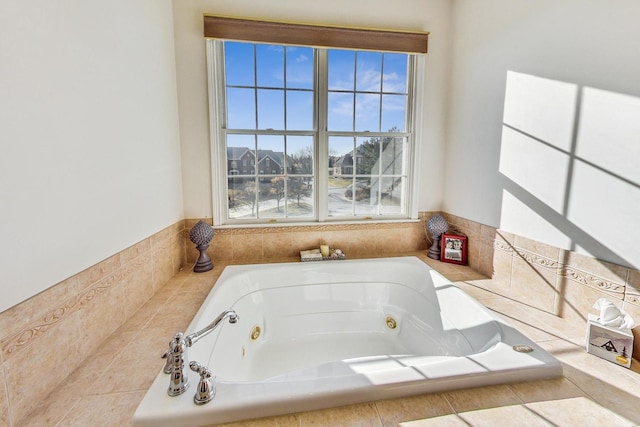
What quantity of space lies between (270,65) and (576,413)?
8.50 ft

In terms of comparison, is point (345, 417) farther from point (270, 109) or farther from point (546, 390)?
point (270, 109)

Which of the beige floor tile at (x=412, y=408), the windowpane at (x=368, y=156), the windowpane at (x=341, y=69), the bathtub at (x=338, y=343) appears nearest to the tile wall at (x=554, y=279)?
the bathtub at (x=338, y=343)

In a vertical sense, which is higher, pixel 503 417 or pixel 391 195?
pixel 391 195

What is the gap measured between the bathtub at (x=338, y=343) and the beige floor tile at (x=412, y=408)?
0.02m

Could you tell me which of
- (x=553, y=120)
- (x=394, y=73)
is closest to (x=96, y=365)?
(x=553, y=120)

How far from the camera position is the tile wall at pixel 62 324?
821 mm

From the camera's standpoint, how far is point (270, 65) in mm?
2166

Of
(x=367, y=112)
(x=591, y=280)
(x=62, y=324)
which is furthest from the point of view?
(x=367, y=112)

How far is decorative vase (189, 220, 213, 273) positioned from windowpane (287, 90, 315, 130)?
1.07m

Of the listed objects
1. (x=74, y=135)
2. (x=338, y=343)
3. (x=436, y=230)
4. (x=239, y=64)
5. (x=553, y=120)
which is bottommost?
(x=338, y=343)

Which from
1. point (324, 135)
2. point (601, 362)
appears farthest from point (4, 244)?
point (601, 362)

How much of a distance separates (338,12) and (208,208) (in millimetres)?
1899

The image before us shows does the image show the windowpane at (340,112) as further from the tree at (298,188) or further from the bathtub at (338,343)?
the bathtub at (338,343)

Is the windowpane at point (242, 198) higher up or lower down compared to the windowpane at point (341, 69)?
lower down
